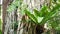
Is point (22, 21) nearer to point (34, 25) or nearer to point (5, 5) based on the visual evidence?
point (34, 25)

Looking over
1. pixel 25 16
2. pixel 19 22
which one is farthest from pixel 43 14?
pixel 19 22

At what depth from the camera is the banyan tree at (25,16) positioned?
2713 millimetres

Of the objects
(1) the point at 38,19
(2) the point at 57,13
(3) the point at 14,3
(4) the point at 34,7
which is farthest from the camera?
(3) the point at 14,3

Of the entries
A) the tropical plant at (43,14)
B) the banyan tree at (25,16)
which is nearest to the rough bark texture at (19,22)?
the banyan tree at (25,16)

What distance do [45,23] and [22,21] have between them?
40 cm

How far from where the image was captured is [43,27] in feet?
9.39

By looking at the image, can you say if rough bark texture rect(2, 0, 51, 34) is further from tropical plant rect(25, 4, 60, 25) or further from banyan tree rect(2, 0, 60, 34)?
tropical plant rect(25, 4, 60, 25)

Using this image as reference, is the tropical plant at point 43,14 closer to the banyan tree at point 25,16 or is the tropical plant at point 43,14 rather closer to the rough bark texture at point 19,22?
the banyan tree at point 25,16

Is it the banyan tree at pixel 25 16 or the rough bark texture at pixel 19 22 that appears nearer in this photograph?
the banyan tree at pixel 25 16

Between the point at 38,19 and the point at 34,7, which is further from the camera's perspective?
the point at 34,7

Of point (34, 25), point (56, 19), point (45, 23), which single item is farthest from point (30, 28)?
point (56, 19)

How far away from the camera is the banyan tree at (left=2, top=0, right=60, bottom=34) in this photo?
2.71m

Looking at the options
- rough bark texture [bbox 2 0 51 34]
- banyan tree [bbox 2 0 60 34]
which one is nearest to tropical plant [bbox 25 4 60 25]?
banyan tree [bbox 2 0 60 34]

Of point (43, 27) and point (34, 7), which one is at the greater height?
point (34, 7)
